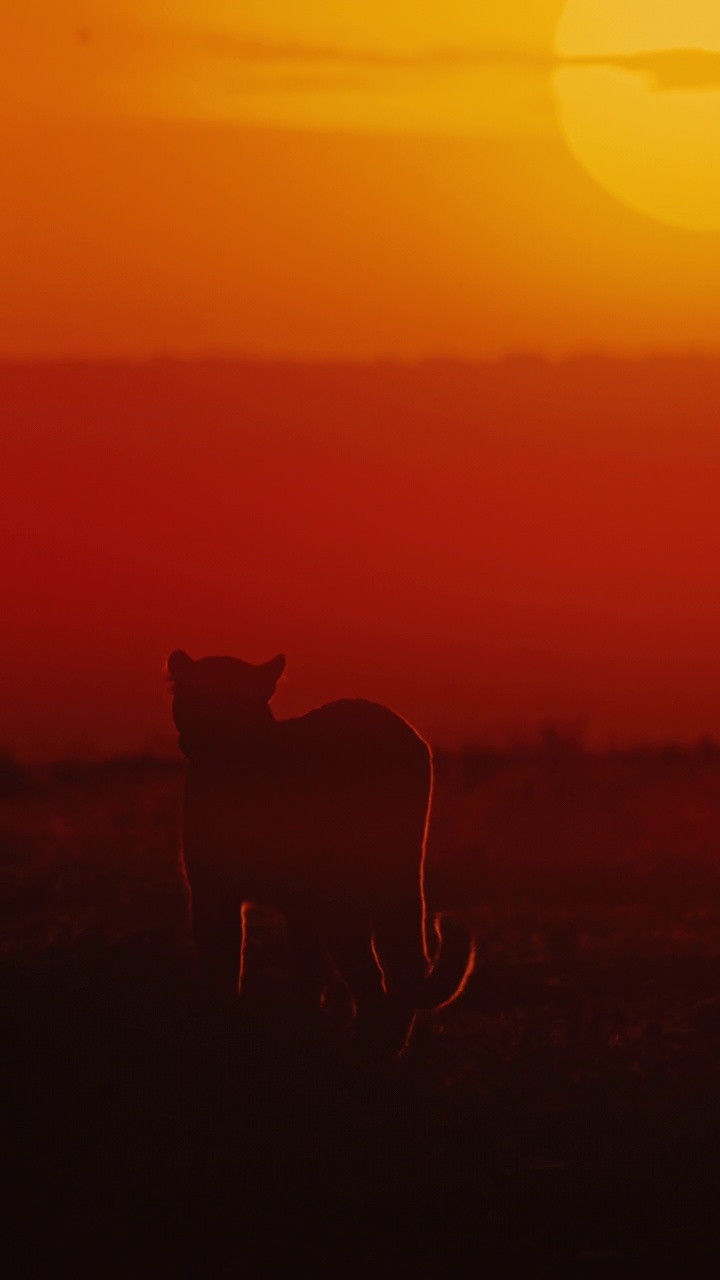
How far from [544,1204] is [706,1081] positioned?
144 centimetres

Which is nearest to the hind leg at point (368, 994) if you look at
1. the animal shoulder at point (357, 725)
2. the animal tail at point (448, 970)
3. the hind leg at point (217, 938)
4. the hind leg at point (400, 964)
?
the hind leg at point (400, 964)

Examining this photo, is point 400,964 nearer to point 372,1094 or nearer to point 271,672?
point 372,1094

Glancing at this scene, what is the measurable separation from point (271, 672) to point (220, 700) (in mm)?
271

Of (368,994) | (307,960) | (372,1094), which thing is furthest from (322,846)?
(372,1094)

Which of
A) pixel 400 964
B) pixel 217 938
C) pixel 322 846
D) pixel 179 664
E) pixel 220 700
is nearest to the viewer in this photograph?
pixel 400 964

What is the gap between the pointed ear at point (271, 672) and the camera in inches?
302

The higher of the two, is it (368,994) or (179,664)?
(179,664)

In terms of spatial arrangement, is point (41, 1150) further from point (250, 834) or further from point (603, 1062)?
point (603, 1062)

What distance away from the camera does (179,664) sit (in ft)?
25.6

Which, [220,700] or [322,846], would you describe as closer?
[322,846]

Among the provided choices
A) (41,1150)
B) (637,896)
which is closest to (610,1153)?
(41,1150)

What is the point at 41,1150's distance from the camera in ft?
19.9

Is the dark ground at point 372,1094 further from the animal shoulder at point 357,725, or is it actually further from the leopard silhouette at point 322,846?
the animal shoulder at point 357,725

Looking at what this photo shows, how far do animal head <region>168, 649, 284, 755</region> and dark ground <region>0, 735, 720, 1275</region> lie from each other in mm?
1151
